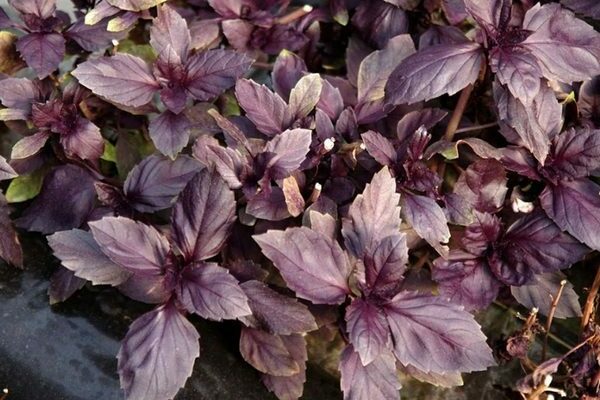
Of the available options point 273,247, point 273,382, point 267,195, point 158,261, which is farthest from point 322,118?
point 273,382

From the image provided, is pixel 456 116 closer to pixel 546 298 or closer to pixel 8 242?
pixel 546 298

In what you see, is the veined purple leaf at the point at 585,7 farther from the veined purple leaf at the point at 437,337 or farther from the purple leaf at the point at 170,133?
the purple leaf at the point at 170,133

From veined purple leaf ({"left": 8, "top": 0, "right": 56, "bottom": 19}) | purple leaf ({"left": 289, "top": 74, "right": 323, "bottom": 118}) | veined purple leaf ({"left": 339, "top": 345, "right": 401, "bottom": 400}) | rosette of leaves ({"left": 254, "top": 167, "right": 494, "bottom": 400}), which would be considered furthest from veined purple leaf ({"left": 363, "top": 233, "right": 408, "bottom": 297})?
veined purple leaf ({"left": 8, "top": 0, "right": 56, "bottom": 19})

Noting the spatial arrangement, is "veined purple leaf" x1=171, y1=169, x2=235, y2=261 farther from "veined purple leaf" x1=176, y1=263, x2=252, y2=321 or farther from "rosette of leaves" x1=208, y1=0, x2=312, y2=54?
"rosette of leaves" x1=208, y1=0, x2=312, y2=54

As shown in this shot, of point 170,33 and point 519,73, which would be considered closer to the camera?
point 519,73

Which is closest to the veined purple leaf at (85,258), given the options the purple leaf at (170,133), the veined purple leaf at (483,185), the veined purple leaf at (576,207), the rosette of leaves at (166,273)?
the rosette of leaves at (166,273)

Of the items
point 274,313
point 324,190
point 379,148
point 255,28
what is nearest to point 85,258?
point 274,313
